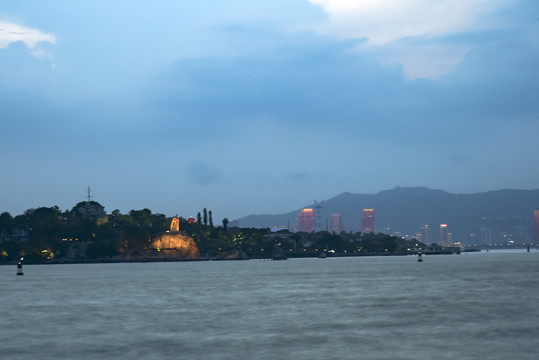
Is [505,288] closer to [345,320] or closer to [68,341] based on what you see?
[345,320]

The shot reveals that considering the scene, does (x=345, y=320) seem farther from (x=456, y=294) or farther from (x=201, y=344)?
(x=456, y=294)

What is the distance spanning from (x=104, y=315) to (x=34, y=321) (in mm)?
7540

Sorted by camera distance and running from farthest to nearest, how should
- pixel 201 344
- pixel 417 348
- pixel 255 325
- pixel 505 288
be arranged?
1. pixel 505 288
2. pixel 255 325
3. pixel 201 344
4. pixel 417 348

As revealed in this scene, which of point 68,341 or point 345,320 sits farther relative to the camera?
point 345,320

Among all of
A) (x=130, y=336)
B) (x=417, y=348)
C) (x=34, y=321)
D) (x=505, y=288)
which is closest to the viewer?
(x=417, y=348)

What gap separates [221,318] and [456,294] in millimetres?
39836

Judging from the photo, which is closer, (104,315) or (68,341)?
(68,341)

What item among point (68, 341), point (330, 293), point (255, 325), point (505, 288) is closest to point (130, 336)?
point (68, 341)

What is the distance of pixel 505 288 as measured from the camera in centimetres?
11044

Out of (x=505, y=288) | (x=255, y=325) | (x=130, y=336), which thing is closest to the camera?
(x=130, y=336)

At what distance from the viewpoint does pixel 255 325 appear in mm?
65500

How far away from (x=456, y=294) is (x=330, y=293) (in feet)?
54.9

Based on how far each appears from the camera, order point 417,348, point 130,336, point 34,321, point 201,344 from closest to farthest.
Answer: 1. point 417,348
2. point 201,344
3. point 130,336
4. point 34,321

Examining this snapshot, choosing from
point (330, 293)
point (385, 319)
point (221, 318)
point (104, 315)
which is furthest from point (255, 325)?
point (330, 293)
